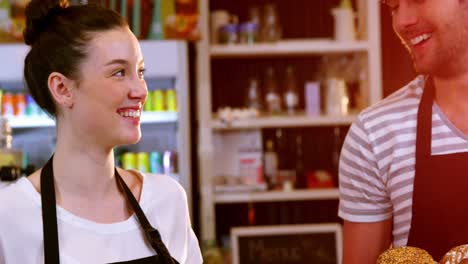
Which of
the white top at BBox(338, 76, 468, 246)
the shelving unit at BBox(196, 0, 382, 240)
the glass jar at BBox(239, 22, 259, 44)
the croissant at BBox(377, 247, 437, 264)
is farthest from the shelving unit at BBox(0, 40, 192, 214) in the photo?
the croissant at BBox(377, 247, 437, 264)

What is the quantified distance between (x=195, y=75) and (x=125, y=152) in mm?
611

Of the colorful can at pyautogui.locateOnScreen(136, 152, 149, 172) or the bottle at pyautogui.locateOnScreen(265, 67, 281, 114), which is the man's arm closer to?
the colorful can at pyautogui.locateOnScreen(136, 152, 149, 172)

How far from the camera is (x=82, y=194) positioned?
1317mm

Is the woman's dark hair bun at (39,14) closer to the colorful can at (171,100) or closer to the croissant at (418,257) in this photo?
the croissant at (418,257)

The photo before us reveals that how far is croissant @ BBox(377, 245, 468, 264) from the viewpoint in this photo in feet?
3.12

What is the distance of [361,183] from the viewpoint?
1376mm

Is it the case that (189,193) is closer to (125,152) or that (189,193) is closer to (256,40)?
(125,152)

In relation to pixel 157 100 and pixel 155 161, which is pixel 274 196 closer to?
pixel 155 161

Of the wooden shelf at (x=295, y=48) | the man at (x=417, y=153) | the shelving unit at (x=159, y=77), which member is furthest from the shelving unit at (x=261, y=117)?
the man at (x=417, y=153)

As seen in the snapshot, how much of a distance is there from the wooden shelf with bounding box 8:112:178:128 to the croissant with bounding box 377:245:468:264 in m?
2.49

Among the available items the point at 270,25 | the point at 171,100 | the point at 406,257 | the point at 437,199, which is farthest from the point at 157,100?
the point at 406,257

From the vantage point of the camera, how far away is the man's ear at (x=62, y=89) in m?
1.31

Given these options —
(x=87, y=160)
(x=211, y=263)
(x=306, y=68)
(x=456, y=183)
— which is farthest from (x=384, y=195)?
(x=306, y=68)

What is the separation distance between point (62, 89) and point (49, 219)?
0.85ft
